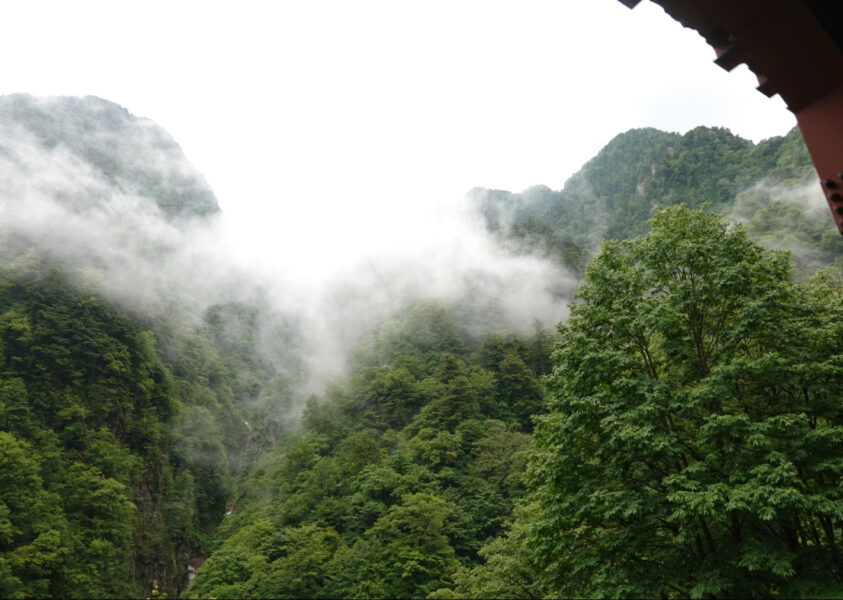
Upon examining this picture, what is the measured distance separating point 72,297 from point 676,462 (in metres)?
65.2

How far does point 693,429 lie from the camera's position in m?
12.0

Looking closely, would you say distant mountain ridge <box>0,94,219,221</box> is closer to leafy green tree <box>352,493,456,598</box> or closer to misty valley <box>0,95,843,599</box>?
misty valley <box>0,95,843,599</box>

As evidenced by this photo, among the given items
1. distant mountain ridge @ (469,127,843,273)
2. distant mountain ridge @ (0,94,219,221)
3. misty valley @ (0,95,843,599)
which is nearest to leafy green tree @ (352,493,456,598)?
misty valley @ (0,95,843,599)

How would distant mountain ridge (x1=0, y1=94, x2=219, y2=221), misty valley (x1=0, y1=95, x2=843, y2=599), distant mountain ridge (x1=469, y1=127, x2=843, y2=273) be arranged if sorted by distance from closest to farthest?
misty valley (x1=0, y1=95, x2=843, y2=599)
distant mountain ridge (x1=469, y1=127, x2=843, y2=273)
distant mountain ridge (x1=0, y1=94, x2=219, y2=221)

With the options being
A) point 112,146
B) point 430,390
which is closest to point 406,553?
point 430,390

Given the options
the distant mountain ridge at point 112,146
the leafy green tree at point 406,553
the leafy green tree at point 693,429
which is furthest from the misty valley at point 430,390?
the distant mountain ridge at point 112,146

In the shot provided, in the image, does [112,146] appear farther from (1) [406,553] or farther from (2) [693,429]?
(2) [693,429]

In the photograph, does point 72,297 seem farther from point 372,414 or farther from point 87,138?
point 87,138

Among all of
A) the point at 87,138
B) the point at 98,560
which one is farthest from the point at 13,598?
the point at 87,138

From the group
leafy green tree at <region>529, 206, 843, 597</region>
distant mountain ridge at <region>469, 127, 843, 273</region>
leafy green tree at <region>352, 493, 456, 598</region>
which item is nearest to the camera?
leafy green tree at <region>529, 206, 843, 597</region>

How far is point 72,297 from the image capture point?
56875 millimetres

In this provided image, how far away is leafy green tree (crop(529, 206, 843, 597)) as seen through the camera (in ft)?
31.0

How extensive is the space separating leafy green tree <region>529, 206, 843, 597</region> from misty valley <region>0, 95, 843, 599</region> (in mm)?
83

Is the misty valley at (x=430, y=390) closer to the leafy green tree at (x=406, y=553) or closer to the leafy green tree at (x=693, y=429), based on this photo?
the leafy green tree at (x=693, y=429)
